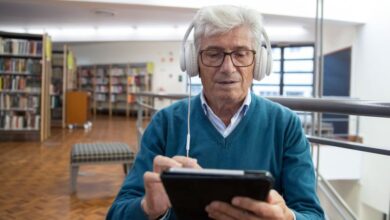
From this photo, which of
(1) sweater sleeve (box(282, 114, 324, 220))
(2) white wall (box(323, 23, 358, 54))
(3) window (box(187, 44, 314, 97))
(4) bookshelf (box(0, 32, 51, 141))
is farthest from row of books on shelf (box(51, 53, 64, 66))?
(1) sweater sleeve (box(282, 114, 324, 220))

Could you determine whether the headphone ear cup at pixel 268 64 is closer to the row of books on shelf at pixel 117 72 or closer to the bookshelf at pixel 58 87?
the bookshelf at pixel 58 87

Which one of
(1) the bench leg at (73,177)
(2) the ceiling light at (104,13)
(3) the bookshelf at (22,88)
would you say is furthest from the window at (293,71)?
(1) the bench leg at (73,177)

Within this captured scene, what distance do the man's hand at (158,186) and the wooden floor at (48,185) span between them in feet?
8.47

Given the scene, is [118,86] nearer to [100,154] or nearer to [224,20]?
[100,154]

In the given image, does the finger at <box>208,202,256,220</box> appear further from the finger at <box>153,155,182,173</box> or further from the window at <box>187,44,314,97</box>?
the window at <box>187,44,314,97</box>

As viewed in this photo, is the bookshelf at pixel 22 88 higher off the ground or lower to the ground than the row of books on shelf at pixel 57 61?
lower

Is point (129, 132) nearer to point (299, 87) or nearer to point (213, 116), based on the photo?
point (299, 87)

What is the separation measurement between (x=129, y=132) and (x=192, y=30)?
27.1ft

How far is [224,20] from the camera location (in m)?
1.04

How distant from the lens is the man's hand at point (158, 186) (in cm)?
84

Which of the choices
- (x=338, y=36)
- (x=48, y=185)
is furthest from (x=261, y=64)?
(x=338, y=36)

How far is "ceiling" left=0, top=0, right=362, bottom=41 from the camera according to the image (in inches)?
269

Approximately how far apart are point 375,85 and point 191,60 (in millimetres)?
6674

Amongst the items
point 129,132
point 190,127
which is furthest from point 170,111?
point 129,132
